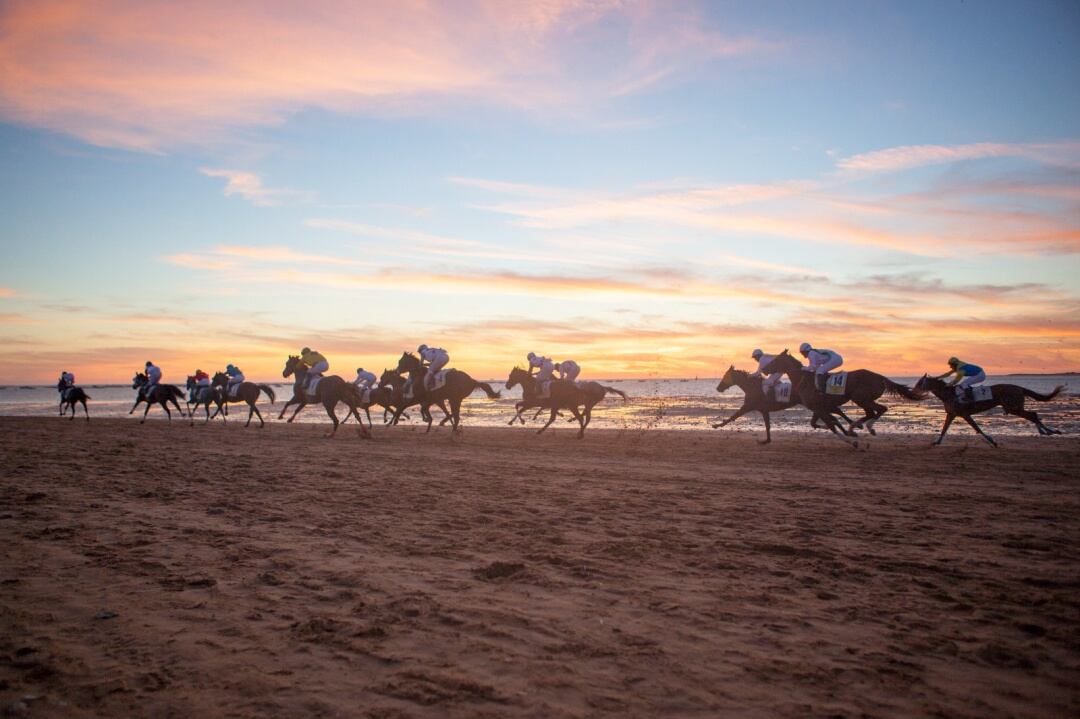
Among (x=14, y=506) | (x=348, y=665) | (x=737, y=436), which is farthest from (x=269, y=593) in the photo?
(x=737, y=436)

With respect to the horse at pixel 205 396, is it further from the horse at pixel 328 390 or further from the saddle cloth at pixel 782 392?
the saddle cloth at pixel 782 392

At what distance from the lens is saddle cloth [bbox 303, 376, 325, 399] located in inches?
822

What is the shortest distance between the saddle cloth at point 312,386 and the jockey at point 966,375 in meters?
18.9

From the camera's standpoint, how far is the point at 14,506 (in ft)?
24.9

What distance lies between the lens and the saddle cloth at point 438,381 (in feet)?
67.3

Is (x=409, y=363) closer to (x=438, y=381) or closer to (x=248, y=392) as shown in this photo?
(x=438, y=381)

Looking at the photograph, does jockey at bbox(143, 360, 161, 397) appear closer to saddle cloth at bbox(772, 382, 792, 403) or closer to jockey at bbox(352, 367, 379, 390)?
jockey at bbox(352, 367, 379, 390)

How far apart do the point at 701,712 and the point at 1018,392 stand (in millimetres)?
18150

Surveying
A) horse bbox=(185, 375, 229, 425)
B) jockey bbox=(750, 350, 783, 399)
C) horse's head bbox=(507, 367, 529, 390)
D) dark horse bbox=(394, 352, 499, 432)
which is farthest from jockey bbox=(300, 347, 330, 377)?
jockey bbox=(750, 350, 783, 399)

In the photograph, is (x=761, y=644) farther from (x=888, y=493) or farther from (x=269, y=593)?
(x=888, y=493)

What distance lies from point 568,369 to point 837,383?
8109 mm

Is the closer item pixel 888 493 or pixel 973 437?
pixel 888 493

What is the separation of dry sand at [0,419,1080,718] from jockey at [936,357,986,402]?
7892 mm

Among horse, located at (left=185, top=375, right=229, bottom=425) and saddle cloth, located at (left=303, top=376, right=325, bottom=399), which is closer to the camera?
saddle cloth, located at (left=303, top=376, right=325, bottom=399)
